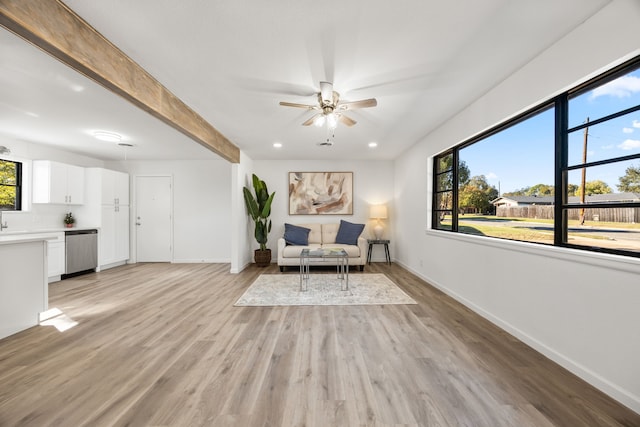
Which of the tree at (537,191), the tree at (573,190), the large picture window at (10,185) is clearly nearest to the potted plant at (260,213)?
the large picture window at (10,185)

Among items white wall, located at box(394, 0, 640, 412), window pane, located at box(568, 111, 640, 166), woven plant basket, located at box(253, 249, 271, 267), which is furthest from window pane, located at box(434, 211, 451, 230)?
woven plant basket, located at box(253, 249, 271, 267)

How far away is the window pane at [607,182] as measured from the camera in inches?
63.0

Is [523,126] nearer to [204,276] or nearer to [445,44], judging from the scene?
[445,44]

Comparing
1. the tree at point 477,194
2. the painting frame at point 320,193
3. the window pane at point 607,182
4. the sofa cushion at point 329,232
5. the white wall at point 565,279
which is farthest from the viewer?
Result: the painting frame at point 320,193

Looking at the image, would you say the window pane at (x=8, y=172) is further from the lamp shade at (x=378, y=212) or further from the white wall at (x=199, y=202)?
the lamp shade at (x=378, y=212)

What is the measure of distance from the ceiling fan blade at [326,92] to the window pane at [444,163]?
7.40 ft

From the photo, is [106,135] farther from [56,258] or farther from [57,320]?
[57,320]

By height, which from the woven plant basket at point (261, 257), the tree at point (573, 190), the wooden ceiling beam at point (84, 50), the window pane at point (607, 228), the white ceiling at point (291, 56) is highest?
the white ceiling at point (291, 56)

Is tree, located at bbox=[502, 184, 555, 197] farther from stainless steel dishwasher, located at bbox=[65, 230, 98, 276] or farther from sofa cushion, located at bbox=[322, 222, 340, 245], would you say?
stainless steel dishwasher, located at bbox=[65, 230, 98, 276]

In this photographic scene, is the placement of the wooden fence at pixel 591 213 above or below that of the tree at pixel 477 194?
below

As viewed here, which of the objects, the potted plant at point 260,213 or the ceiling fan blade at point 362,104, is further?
the potted plant at point 260,213

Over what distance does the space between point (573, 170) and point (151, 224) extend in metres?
7.12

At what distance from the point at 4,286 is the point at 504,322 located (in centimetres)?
462

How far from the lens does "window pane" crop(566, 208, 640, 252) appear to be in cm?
160
